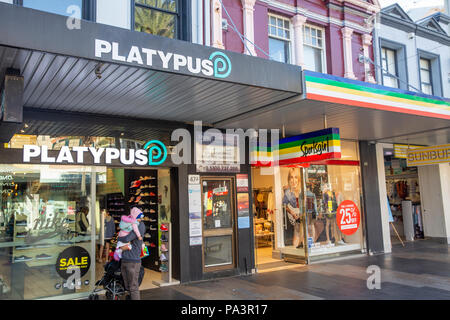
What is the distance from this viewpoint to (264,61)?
6.50m

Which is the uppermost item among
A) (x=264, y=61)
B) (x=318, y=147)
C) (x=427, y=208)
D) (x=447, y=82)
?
(x=447, y=82)

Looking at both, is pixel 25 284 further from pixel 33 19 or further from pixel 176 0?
pixel 176 0

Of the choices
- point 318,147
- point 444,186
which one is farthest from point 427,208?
point 318,147

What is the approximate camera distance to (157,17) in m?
9.05

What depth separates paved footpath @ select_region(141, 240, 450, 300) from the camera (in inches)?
298

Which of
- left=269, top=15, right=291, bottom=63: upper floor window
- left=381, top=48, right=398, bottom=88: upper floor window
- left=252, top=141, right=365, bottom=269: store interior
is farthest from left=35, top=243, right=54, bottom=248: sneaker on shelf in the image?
left=381, top=48, right=398, bottom=88: upper floor window

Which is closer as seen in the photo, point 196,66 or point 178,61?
point 178,61

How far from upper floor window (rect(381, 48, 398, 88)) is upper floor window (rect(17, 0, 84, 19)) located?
10197mm

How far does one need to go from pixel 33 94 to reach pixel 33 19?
2211 mm

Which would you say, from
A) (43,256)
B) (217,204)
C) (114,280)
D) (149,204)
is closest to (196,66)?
(114,280)

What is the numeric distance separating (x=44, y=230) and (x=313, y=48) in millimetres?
9106

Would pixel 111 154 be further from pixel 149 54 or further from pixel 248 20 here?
pixel 248 20

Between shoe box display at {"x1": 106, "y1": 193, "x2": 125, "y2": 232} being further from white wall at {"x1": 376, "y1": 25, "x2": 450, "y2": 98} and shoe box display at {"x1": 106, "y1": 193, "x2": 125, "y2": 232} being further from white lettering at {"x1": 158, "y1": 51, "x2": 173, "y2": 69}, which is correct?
white wall at {"x1": 376, "y1": 25, "x2": 450, "y2": 98}
